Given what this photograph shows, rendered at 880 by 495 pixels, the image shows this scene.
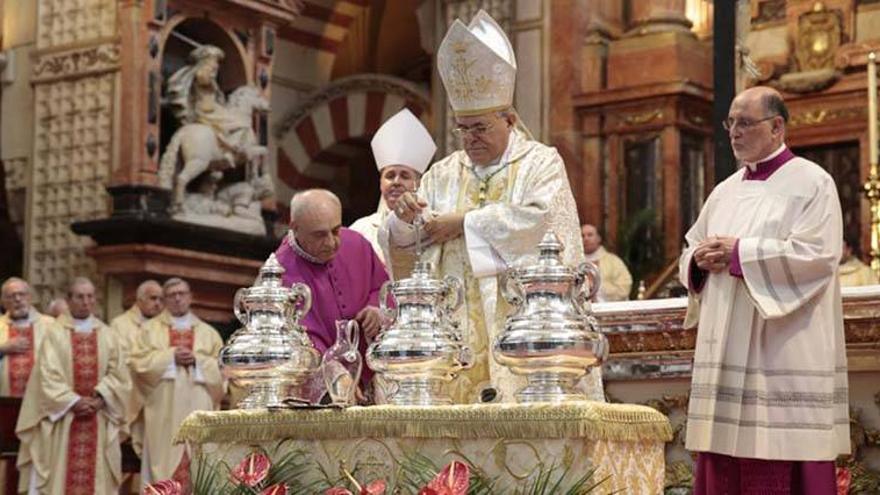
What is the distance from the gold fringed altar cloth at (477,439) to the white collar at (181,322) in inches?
256

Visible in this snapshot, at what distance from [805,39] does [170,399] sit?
529 cm

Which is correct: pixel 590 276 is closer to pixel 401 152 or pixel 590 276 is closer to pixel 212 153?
pixel 401 152

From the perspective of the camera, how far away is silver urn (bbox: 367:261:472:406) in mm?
4852

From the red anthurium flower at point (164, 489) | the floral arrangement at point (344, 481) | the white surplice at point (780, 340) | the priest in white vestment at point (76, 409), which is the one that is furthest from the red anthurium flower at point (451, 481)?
the priest in white vestment at point (76, 409)

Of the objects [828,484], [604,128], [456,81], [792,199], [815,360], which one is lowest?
[828,484]

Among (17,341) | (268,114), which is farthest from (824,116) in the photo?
(17,341)

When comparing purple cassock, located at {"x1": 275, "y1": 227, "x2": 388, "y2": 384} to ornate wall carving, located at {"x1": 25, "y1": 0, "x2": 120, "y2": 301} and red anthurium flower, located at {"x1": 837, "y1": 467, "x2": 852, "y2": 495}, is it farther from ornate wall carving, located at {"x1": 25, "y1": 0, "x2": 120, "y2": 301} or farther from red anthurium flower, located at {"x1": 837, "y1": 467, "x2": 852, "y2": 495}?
ornate wall carving, located at {"x1": 25, "y1": 0, "x2": 120, "y2": 301}

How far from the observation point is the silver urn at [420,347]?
4.85m

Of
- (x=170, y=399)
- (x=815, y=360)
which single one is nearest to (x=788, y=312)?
(x=815, y=360)

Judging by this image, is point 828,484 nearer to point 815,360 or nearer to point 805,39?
point 815,360

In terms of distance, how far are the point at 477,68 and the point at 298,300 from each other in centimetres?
94

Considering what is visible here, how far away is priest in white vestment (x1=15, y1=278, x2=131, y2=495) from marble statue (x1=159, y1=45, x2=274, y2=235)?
62.2 inches

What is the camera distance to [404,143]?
265 inches

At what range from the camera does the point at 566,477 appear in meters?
4.47
